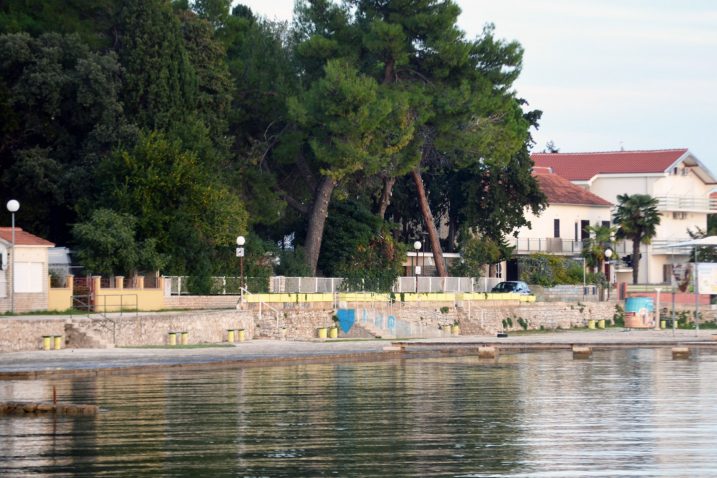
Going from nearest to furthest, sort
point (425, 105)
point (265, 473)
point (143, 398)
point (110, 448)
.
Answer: point (265, 473), point (110, 448), point (143, 398), point (425, 105)

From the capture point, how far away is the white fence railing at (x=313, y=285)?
56.2 m

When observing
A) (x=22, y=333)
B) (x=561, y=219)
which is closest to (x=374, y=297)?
(x=22, y=333)

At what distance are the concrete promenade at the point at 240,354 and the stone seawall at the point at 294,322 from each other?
1314mm

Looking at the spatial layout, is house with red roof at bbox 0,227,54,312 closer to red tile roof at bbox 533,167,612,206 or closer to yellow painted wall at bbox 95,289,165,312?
yellow painted wall at bbox 95,289,165,312

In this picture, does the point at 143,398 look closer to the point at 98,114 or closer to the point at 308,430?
the point at 308,430

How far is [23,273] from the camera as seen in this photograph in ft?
158

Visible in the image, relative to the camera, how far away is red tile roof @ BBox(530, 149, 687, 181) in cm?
10138

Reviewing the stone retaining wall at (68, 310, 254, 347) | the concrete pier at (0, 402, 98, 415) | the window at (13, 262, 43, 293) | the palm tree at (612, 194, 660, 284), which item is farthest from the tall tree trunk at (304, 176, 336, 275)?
the concrete pier at (0, 402, 98, 415)

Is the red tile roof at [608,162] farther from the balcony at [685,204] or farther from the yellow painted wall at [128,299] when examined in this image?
the yellow painted wall at [128,299]

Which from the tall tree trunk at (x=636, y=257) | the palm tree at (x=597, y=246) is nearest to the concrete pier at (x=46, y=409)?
the palm tree at (x=597, y=246)

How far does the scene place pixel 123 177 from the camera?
56.4m

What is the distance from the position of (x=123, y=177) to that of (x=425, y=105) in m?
17.2

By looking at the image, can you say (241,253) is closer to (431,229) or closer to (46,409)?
(431,229)

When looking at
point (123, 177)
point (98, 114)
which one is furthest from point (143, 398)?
point (98, 114)
